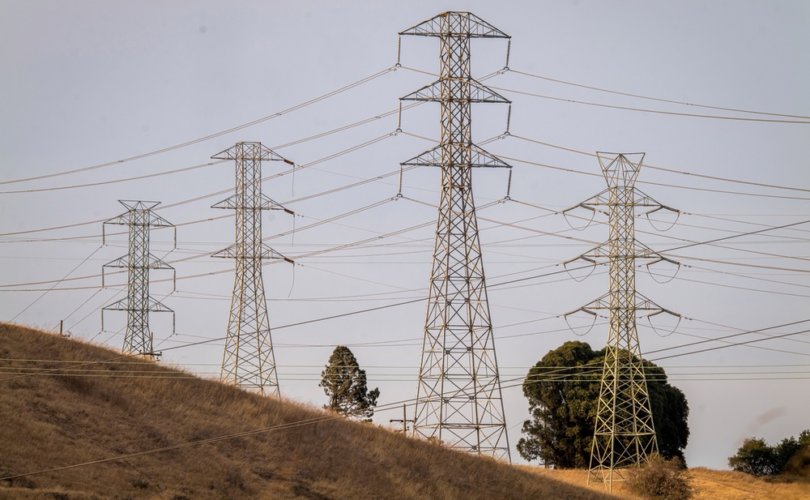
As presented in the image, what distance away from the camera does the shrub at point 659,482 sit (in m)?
74.1

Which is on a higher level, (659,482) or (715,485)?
(659,482)

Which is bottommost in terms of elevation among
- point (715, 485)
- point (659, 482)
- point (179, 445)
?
point (715, 485)

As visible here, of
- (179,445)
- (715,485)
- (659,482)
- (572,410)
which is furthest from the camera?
(572,410)

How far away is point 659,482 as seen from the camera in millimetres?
74375

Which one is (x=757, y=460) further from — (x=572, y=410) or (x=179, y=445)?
(x=179, y=445)

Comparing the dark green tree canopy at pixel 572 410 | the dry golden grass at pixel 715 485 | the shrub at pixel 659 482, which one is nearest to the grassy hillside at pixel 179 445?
the shrub at pixel 659 482

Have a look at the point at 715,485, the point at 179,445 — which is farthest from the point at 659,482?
the point at 179,445

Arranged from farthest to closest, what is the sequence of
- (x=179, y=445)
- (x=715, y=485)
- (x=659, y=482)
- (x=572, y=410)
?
(x=572, y=410), (x=715, y=485), (x=659, y=482), (x=179, y=445)

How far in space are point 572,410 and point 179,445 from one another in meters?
64.1

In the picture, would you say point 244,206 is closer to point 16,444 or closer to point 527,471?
point 527,471

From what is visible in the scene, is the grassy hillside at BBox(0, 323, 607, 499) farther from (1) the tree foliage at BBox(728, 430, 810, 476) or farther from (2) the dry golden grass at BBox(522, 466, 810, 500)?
(1) the tree foliage at BBox(728, 430, 810, 476)

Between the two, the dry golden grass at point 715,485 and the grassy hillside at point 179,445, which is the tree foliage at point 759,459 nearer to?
the dry golden grass at point 715,485

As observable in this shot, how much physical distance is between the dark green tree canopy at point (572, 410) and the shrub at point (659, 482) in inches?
1219

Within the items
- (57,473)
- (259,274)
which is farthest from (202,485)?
(259,274)
